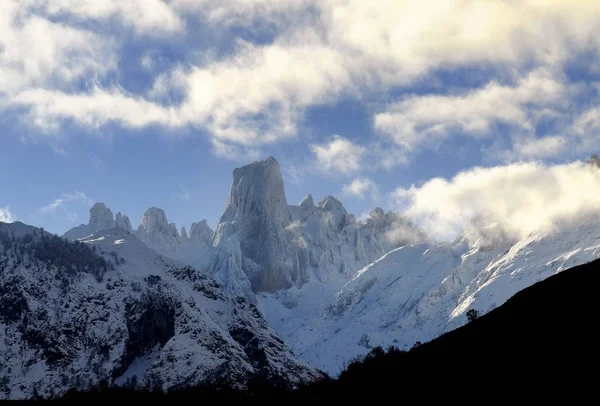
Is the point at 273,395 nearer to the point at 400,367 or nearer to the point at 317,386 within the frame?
the point at 317,386

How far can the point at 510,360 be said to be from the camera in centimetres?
3647

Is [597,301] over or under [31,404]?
under

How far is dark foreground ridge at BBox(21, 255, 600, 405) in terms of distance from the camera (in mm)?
31938

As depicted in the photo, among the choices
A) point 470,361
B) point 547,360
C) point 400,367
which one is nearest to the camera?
point 547,360

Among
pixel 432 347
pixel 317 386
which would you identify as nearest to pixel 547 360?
pixel 432 347

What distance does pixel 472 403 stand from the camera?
32.1m

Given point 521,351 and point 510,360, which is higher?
point 521,351

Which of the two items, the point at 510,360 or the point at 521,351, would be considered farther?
the point at 521,351

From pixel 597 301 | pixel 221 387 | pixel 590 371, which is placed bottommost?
pixel 590 371

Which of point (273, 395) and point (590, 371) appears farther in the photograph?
point (273, 395)

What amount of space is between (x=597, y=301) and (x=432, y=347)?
1608 cm

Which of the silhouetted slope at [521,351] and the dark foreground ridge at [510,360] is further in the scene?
the silhouetted slope at [521,351]

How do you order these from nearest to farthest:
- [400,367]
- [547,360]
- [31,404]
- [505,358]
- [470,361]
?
[547,360]
[505,358]
[470,361]
[400,367]
[31,404]

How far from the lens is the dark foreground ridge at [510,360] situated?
31.9 meters
